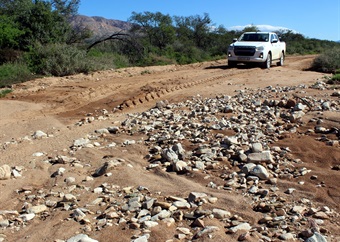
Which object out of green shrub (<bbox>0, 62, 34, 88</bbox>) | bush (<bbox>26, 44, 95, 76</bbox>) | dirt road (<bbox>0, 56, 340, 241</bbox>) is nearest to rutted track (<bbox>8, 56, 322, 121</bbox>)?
dirt road (<bbox>0, 56, 340, 241</bbox>)

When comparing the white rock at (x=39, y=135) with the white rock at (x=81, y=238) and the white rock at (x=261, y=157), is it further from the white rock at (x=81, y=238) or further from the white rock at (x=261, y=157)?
the white rock at (x=81, y=238)

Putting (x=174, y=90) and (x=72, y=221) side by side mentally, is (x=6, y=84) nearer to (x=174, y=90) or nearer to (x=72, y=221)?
(x=174, y=90)

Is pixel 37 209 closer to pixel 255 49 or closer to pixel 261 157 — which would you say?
pixel 261 157

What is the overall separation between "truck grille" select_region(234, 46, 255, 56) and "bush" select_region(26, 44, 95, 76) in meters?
6.15

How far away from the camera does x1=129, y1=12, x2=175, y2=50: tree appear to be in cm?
3381

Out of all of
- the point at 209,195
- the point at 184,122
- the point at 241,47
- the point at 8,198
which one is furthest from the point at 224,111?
the point at 241,47

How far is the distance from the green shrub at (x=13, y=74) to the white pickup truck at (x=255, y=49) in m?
8.50

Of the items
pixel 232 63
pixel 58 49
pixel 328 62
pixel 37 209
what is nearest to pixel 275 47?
pixel 232 63

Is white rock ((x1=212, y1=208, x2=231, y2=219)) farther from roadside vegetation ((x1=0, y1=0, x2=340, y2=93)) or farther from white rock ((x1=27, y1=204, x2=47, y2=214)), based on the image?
roadside vegetation ((x1=0, y1=0, x2=340, y2=93))

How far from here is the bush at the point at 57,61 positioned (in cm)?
1622

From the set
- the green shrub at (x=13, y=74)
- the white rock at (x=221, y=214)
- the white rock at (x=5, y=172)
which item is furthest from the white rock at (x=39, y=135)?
the green shrub at (x=13, y=74)

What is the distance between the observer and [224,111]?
8.77 metres

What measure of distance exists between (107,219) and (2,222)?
103cm

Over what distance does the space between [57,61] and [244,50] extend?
7.68 m
